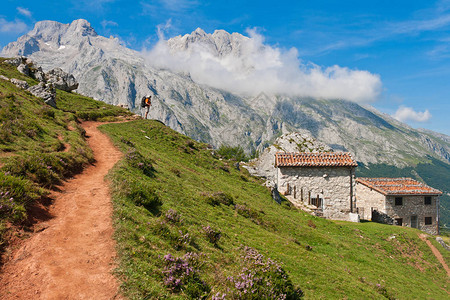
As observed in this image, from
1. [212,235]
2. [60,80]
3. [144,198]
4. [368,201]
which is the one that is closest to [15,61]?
[60,80]

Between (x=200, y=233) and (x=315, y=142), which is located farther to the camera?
(x=315, y=142)

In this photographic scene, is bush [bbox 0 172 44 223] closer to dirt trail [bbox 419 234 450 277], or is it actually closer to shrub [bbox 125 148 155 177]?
shrub [bbox 125 148 155 177]

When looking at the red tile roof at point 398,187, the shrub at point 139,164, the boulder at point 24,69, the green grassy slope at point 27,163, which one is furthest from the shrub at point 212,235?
the boulder at point 24,69

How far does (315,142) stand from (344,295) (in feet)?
189

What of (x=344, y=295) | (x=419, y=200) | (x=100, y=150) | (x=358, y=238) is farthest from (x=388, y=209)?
(x=100, y=150)

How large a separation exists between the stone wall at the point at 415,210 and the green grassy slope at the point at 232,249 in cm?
1132

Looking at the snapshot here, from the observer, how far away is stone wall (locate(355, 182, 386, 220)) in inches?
1592

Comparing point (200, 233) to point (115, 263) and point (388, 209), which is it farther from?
point (388, 209)

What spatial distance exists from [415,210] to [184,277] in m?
48.4

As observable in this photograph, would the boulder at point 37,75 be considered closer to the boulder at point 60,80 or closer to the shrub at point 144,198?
the boulder at point 60,80

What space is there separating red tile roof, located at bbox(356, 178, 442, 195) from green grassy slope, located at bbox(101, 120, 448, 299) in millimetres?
12182

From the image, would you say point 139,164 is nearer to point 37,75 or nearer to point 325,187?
point 325,187

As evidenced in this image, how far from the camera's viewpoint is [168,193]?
16250 millimetres

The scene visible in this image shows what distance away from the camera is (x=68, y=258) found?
7719mm
